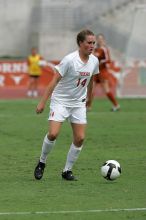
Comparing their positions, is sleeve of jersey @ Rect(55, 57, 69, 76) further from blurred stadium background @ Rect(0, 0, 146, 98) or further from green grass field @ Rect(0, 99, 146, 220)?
blurred stadium background @ Rect(0, 0, 146, 98)

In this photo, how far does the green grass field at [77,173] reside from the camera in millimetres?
8648

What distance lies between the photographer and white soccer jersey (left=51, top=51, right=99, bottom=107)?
1041cm

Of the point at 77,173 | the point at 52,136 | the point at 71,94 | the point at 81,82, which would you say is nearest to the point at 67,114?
the point at 71,94

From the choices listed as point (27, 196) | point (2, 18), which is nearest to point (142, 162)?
point (27, 196)

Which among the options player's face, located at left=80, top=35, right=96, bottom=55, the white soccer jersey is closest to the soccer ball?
the white soccer jersey

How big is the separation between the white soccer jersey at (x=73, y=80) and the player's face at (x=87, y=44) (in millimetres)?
161

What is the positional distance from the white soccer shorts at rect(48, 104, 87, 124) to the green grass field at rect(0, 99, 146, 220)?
875mm

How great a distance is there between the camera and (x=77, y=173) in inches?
449

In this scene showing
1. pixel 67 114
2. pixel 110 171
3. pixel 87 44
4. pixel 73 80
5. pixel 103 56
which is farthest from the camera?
pixel 103 56

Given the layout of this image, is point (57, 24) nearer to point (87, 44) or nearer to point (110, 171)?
point (87, 44)

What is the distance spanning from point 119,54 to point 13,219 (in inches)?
1203

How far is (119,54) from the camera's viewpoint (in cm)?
3828

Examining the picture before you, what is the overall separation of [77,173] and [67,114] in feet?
3.90

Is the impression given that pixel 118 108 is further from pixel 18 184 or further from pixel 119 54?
pixel 119 54
